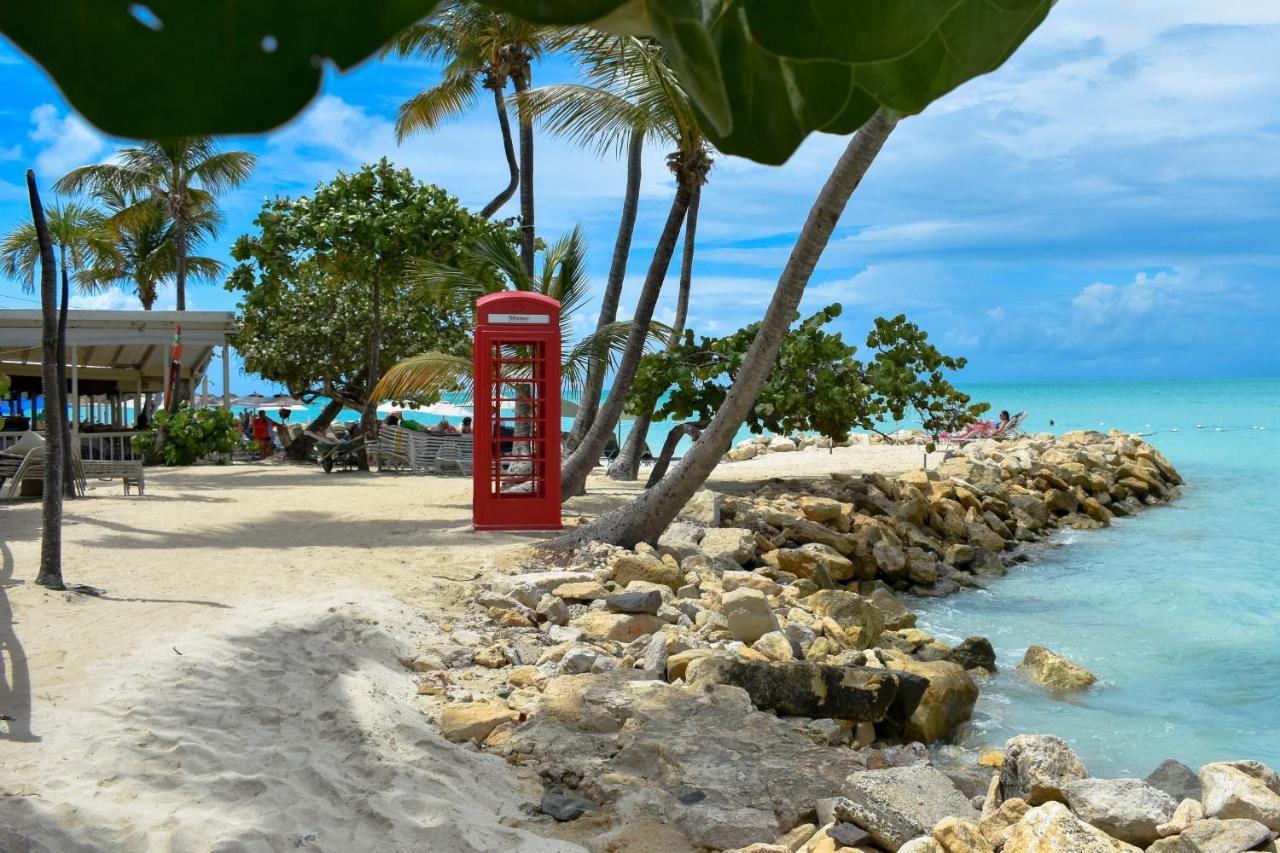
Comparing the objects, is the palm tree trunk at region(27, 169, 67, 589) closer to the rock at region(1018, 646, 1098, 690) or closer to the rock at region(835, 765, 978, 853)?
the rock at region(835, 765, 978, 853)

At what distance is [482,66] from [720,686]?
Result: 42.7 ft

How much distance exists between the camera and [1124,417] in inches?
2426

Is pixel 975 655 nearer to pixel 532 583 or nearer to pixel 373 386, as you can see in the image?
pixel 532 583

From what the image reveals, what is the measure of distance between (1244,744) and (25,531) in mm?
9706

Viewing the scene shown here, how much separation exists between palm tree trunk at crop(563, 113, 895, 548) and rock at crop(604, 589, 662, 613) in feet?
6.46

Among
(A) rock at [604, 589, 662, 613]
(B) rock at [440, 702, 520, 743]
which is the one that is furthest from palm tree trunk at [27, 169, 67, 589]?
(A) rock at [604, 589, 662, 613]

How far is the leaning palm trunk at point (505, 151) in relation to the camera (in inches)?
655

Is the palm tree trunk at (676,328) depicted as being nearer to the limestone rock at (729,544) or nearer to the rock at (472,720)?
the limestone rock at (729,544)

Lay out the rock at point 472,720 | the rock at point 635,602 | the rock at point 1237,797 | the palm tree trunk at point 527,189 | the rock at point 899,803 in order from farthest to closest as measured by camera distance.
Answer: the palm tree trunk at point 527,189, the rock at point 635,602, the rock at point 472,720, the rock at point 1237,797, the rock at point 899,803

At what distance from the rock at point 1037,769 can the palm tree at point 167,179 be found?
2293cm

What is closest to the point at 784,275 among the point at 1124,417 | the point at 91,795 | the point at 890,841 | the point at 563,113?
the point at 563,113

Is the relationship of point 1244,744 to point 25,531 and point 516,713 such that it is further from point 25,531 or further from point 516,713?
point 25,531

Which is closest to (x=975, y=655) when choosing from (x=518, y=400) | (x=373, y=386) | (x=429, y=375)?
(x=518, y=400)

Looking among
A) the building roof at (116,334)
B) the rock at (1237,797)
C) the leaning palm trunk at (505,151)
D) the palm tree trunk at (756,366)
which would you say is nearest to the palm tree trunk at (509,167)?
the leaning palm trunk at (505,151)
